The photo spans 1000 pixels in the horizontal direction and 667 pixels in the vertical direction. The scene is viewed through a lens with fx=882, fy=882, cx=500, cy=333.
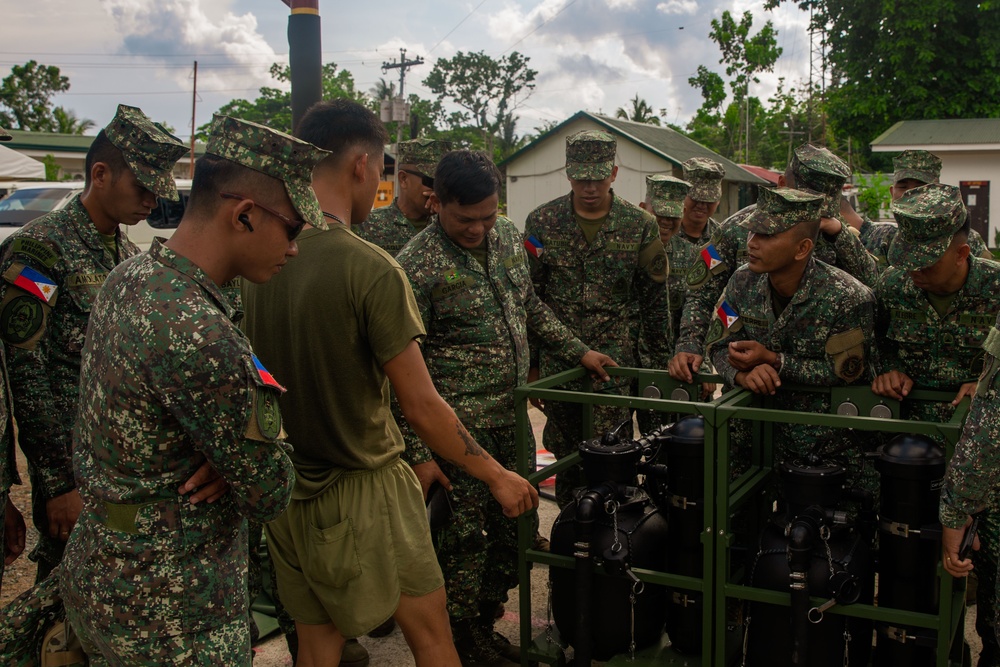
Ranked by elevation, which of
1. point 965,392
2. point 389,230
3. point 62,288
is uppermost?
point 389,230

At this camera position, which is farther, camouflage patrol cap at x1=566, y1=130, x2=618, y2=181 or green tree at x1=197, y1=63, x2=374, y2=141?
green tree at x1=197, y1=63, x2=374, y2=141

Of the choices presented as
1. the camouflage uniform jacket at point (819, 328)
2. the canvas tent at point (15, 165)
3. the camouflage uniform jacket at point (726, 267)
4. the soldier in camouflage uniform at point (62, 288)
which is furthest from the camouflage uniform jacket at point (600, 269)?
the canvas tent at point (15, 165)

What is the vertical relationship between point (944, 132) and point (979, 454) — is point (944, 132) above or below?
above

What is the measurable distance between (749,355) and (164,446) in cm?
237

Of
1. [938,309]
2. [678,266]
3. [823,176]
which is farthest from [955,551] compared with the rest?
[678,266]

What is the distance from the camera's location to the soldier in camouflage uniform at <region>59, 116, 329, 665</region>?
6.17 feet

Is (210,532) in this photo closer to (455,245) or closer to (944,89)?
(455,245)

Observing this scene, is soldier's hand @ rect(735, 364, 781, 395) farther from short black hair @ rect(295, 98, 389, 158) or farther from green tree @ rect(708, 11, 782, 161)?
green tree @ rect(708, 11, 782, 161)

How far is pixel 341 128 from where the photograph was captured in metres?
2.81

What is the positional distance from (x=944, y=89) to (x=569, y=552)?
30062 millimetres

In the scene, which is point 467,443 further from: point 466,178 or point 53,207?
point 53,207

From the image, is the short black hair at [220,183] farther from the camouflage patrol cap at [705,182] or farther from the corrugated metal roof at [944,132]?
→ the corrugated metal roof at [944,132]

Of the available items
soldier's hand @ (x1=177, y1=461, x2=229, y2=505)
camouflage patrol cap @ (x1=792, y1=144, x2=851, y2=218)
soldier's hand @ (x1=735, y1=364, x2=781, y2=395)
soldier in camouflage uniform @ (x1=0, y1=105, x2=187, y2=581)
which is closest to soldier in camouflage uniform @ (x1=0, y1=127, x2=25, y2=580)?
soldier in camouflage uniform @ (x1=0, y1=105, x2=187, y2=581)

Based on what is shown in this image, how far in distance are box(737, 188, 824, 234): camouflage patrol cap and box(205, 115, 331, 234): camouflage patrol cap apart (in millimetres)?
2091
